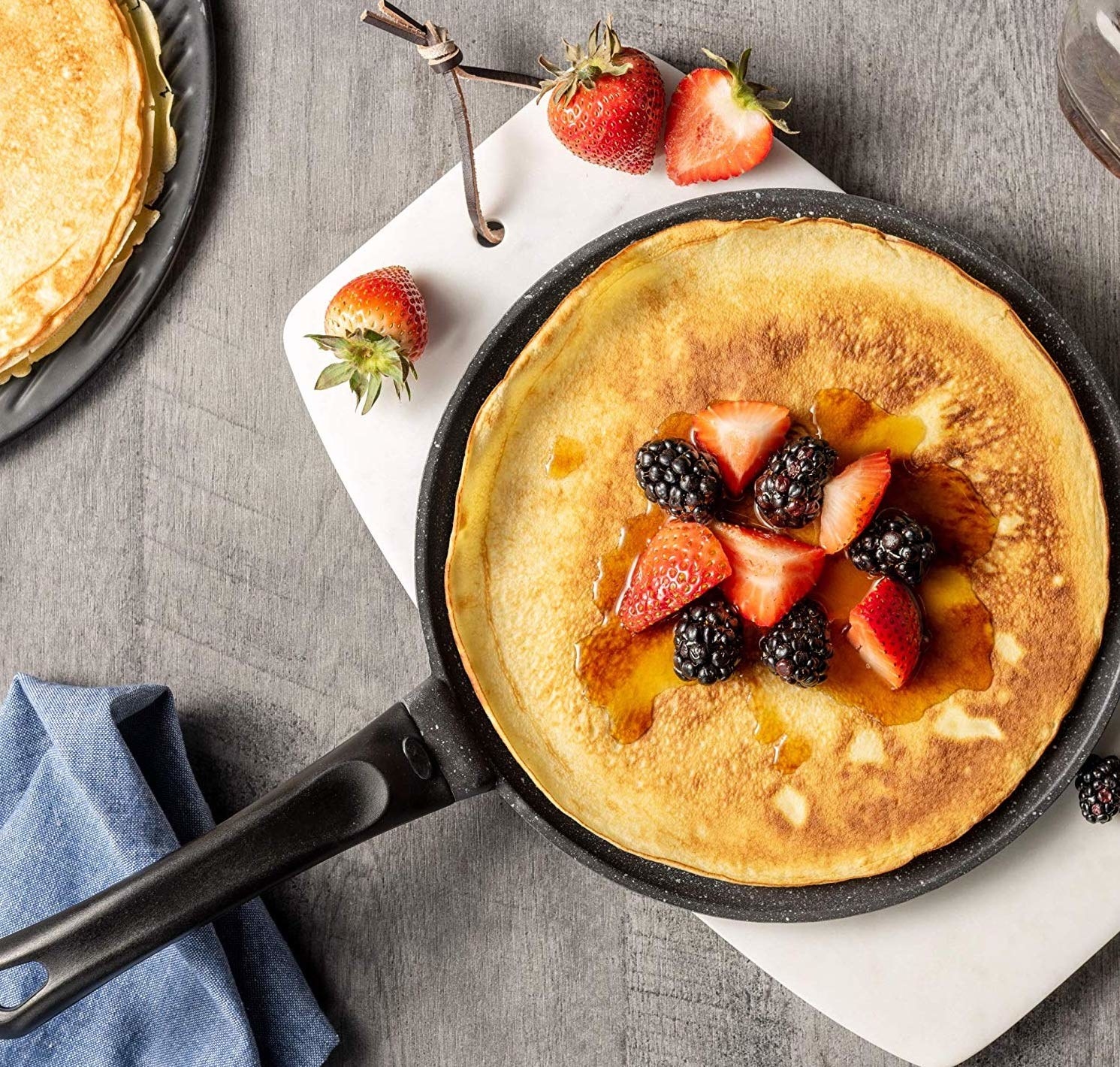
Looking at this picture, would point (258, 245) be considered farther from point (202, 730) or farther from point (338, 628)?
point (202, 730)

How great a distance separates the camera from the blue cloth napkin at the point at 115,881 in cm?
151

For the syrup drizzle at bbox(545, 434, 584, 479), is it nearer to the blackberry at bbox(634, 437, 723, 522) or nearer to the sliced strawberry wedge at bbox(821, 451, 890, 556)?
the blackberry at bbox(634, 437, 723, 522)

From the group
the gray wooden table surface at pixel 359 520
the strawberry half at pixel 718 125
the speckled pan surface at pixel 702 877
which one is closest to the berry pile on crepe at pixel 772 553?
the speckled pan surface at pixel 702 877

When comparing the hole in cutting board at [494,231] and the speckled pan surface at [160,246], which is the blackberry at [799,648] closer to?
the hole in cutting board at [494,231]

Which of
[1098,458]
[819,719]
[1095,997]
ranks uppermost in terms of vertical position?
[1098,458]

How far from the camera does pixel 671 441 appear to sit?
1.25 m

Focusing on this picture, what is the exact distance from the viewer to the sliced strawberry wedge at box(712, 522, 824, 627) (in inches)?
48.4

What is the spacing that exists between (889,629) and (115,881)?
1.14 m

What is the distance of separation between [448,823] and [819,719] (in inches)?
24.2

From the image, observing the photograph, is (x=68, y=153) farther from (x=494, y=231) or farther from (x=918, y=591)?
(x=918, y=591)

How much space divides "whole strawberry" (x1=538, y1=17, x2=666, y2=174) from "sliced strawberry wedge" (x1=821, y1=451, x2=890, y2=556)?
0.52 m

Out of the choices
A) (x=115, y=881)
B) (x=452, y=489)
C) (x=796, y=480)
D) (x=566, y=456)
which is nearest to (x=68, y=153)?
(x=452, y=489)

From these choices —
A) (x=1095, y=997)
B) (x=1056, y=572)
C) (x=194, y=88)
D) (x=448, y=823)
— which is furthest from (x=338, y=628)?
(x=1095, y=997)

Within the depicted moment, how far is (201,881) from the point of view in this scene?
1182 mm
